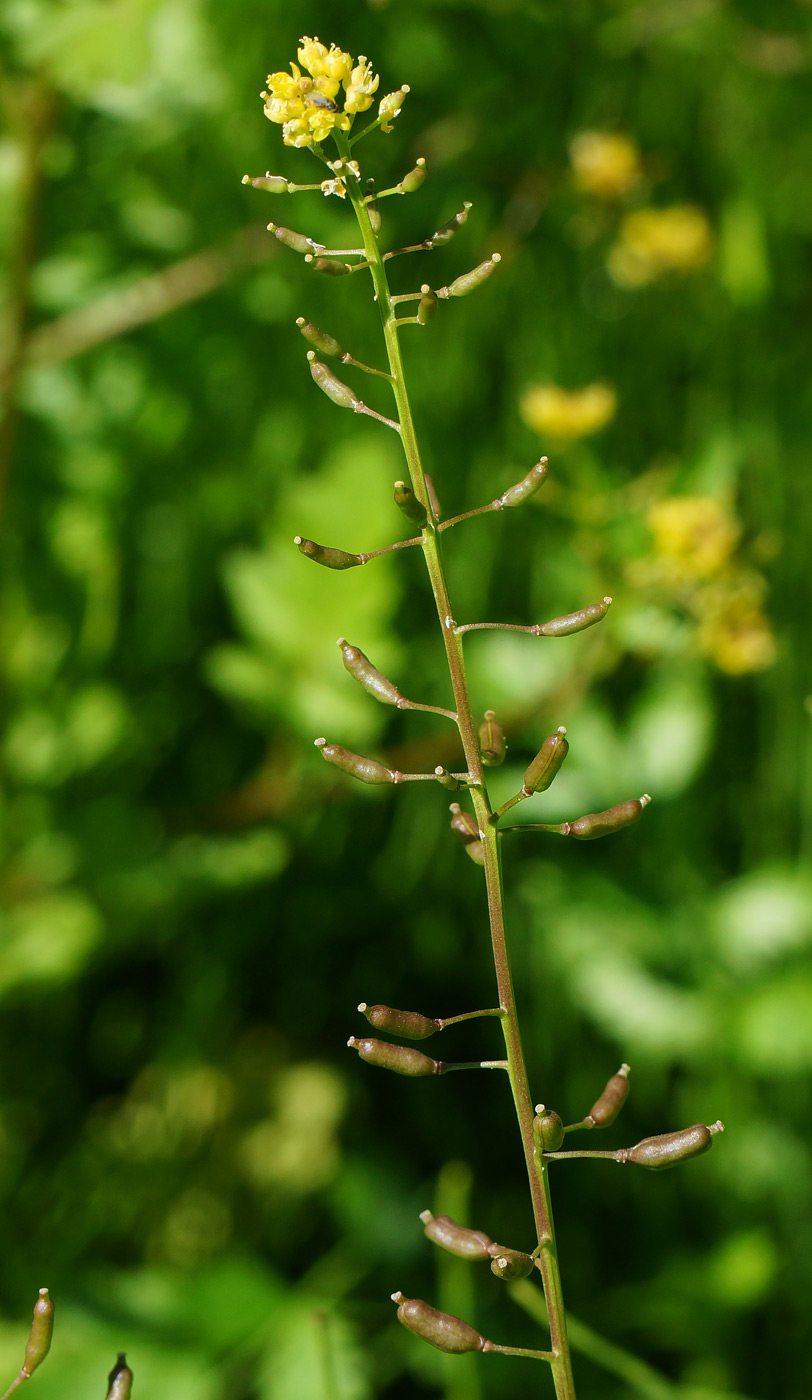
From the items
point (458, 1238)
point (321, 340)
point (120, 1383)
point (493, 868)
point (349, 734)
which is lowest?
point (120, 1383)

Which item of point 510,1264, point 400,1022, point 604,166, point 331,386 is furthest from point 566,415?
point 510,1264

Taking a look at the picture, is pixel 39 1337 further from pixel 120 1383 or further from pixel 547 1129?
pixel 547 1129

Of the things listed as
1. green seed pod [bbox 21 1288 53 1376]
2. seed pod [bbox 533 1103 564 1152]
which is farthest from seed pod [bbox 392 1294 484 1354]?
green seed pod [bbox 21 1288 53 1376]

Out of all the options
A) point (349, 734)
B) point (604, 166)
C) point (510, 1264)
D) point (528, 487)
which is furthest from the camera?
point (604, 166)

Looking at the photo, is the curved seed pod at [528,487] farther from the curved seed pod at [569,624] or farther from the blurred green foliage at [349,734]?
the blurred green foliage at [349,734]

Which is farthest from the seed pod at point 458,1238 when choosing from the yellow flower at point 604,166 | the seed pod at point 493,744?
the yellow flower at point 604,166

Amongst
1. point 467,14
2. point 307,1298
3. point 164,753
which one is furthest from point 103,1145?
point 467,14
